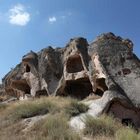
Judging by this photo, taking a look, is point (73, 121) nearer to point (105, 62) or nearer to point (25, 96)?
point (105, 62)

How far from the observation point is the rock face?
15.9 metres

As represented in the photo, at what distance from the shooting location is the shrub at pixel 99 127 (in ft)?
39.8

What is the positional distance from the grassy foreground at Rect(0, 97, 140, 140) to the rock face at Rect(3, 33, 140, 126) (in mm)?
1749

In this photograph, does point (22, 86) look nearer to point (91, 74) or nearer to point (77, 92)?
point (77, 92)

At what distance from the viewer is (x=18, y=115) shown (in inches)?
602

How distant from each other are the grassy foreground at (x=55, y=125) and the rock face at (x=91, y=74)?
175 centimetres

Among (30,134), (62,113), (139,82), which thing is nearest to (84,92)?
(139,82)

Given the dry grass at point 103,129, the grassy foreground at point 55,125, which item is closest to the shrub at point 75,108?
Answer: the grassy foreground at point 55,125

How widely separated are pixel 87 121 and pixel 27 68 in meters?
13.2

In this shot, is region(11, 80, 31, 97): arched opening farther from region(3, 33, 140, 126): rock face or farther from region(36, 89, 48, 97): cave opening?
region(36, 89, 48, 97): cave opening

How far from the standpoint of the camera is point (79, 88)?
22406 millimetres

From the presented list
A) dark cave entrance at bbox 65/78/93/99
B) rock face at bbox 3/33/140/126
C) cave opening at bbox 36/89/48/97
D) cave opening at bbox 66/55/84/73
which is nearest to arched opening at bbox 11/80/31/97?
rock face at bbox 3/33/140/126

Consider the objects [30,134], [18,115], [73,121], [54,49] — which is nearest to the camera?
[30,134]

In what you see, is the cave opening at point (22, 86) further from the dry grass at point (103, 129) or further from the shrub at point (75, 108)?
the dry grass at point (103, 129)
